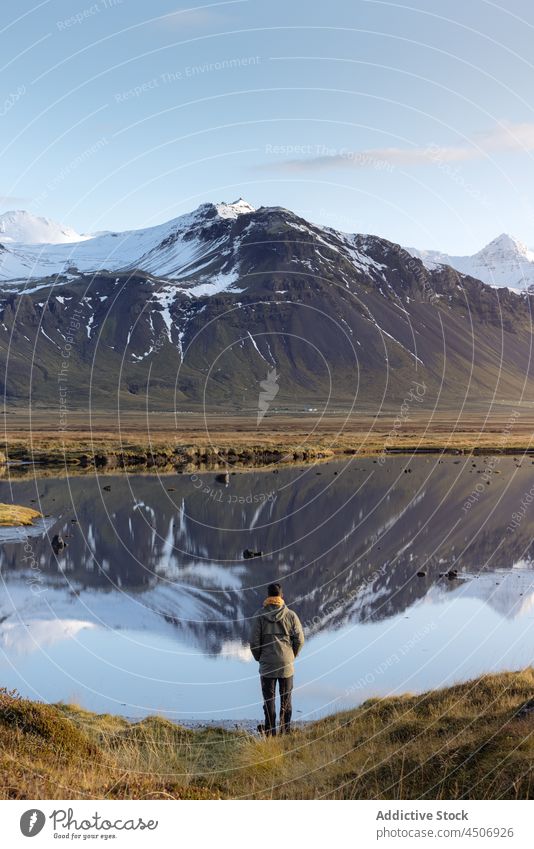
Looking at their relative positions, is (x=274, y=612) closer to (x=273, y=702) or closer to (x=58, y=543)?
(x=273, y=702)

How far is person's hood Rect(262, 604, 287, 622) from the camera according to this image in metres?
15.6

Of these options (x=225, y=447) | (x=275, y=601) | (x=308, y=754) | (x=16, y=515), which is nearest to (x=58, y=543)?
(x=16, y=515)

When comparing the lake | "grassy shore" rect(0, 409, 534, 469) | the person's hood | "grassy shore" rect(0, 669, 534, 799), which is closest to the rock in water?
the lake

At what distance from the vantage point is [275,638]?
15641 millimetres

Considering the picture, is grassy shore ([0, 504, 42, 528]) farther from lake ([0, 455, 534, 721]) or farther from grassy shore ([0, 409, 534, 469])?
grassy shore ([0, 409, 534, 469])

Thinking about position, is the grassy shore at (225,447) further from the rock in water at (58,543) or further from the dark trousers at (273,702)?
the dark trousers at (273,702)

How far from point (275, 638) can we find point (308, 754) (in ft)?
7.17

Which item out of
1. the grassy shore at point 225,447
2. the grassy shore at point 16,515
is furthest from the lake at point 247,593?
the grassy shore at point 225,447

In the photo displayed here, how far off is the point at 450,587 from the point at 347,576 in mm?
4104

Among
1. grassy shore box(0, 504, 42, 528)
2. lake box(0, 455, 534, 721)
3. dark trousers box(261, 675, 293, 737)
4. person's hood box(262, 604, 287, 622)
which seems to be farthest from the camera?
grassy shore box(0, 504, 42, 528)

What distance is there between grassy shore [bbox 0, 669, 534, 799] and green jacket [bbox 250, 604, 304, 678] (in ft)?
3.86

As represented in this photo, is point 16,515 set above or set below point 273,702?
above
